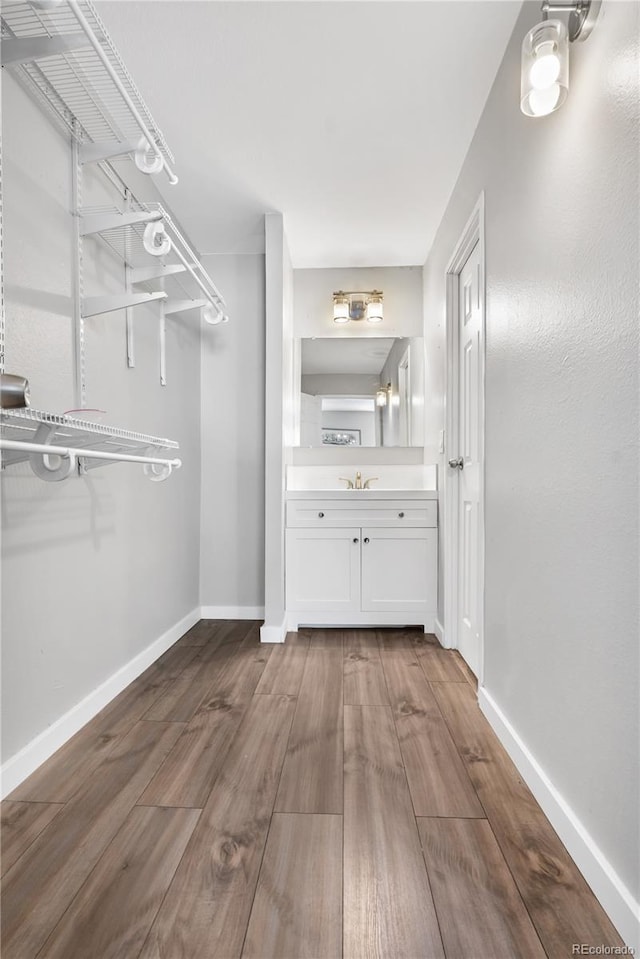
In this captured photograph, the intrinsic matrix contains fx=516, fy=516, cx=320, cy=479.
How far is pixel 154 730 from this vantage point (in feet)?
6.05

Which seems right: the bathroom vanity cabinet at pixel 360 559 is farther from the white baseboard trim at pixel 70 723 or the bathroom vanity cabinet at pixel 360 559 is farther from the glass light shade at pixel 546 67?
the glass light shade at pixel 546 67

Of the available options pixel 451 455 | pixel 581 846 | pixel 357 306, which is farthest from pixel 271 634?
pixel 357 306

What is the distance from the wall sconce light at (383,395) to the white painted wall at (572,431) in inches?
70.0

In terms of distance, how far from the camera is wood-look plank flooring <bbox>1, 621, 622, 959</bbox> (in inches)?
39.7

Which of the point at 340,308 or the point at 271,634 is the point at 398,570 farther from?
the point at 340,308

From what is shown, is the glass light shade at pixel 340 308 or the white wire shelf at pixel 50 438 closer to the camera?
the white wire shelf at pixel 50 438

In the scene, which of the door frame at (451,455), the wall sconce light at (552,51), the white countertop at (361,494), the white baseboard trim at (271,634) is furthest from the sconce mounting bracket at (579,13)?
the white baseboard trim at (271,634)

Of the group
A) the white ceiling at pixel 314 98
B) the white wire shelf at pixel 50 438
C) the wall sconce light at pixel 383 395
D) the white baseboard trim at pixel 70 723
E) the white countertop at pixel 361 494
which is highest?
the white ceiling at pixel 314 98

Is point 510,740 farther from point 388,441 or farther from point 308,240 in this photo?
point 308,240

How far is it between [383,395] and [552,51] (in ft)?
8.29

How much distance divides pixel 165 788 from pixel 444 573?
6.08 ft

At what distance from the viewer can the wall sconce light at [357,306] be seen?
3613mm

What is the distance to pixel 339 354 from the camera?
3.73 metres

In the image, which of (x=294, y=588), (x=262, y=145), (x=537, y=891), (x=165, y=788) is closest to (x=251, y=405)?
(x=294, y=588)
